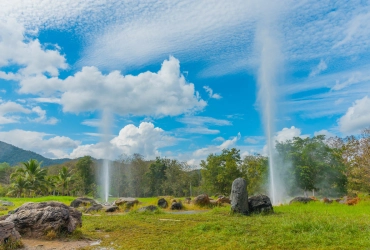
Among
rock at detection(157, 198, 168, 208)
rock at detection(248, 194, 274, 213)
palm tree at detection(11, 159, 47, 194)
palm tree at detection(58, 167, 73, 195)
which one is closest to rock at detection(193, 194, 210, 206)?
rock at detection(157, 198, 168, 208)

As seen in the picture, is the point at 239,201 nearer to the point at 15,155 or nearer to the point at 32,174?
the point at 32,174

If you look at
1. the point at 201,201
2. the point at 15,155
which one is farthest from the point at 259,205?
the point at 15,155

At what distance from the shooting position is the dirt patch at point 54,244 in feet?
30.0

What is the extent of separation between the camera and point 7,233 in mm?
8641

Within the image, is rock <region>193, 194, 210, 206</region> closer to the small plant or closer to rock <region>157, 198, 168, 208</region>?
rock <region>157, 198, 168, 208</region>

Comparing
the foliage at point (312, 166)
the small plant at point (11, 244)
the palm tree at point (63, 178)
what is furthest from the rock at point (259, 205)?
the palm tree at point (63, 178)

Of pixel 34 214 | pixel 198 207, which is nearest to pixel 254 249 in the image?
pixel 34 214

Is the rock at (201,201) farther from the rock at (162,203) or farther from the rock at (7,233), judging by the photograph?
the rock at (7,233)

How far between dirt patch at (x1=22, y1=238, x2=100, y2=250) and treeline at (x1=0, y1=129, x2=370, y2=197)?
24.6 metres

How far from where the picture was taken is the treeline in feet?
106

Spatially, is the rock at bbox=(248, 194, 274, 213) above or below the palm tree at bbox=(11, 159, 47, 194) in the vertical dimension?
below

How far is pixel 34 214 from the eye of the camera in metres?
10.6

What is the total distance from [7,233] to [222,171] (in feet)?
109

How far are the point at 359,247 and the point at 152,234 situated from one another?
6.52 meters
